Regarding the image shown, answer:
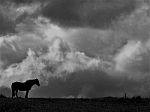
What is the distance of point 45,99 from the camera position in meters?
49.1

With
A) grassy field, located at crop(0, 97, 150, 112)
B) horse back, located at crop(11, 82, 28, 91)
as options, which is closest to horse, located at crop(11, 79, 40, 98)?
horse back, located at crop(11, 82, 28, 91)

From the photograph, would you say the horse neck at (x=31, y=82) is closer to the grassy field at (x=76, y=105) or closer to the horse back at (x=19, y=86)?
the horse back at (x=19, y=86)

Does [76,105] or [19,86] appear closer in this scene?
[76,105]

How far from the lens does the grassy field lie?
4112 cm

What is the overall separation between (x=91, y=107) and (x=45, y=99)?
813cm

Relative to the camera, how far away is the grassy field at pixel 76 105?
4112 centimetres

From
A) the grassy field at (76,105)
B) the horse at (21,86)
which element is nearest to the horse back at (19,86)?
the horse at (21,86)

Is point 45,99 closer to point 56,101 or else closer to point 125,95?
point 56,101

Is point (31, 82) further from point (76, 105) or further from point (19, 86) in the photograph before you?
point (76, 105)

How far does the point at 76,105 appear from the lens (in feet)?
144

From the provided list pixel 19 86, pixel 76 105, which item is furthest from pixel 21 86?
pixel 76 105

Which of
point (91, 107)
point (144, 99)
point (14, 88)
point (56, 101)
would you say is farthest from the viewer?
point (14, 88)

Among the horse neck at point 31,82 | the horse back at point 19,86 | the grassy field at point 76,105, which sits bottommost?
the grassy field at point 76,105

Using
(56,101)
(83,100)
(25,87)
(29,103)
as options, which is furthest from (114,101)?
(25,87)
